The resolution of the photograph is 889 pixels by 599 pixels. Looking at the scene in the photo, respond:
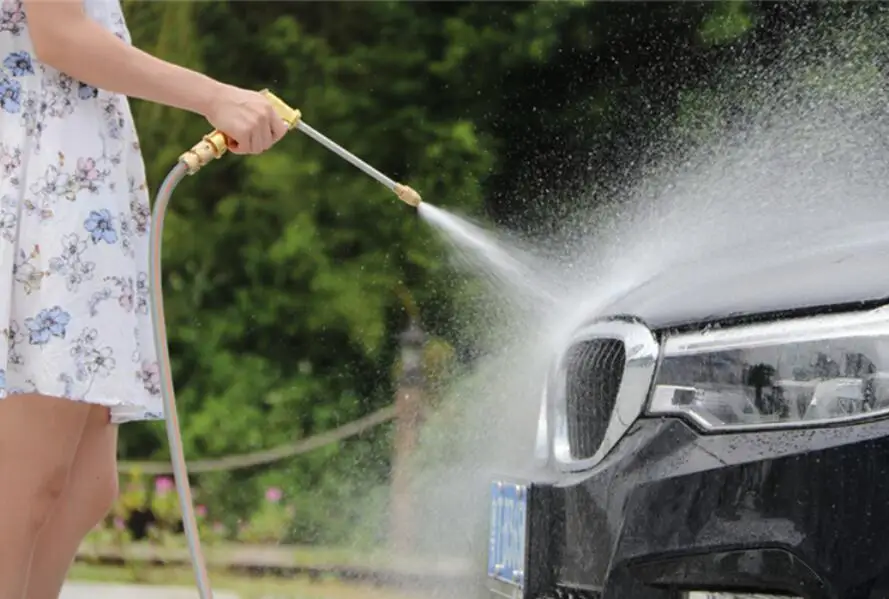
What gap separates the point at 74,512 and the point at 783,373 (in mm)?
1140

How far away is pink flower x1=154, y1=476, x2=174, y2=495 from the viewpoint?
5.35 metres

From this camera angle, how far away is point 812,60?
16.4 feet

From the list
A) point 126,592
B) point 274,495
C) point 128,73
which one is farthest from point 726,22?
point 128,73

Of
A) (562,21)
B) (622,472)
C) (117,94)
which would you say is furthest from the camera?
(562,21)

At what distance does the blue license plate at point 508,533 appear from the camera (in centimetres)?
222

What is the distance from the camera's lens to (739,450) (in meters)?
1.79

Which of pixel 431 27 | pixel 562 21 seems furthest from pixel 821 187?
pixel 431 27

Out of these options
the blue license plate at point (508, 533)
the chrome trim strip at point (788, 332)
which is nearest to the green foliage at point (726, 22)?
the blue license plate at point (508, 533)

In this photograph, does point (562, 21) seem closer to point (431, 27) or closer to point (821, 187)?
point (431, 27)

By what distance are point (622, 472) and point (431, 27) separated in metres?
3.86

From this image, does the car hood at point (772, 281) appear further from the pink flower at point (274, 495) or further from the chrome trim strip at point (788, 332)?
the pink flower at point (274, 495)

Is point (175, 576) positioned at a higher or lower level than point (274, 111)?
lower

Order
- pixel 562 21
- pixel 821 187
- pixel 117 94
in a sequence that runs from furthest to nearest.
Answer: pixel 562 21, pixel 821 187, pixel 117 94

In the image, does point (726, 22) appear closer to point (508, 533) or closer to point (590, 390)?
point (590, 390)
